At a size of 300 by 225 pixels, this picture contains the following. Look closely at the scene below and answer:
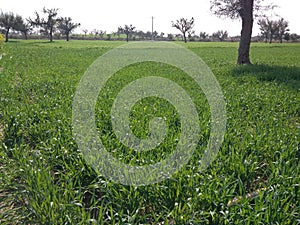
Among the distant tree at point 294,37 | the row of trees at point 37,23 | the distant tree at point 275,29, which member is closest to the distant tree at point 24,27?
the row of trees at point 37,23

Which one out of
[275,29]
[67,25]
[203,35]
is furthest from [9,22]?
[275,29]

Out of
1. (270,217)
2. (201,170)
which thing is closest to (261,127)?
(201,170)

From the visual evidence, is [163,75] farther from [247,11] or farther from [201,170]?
[201,170]

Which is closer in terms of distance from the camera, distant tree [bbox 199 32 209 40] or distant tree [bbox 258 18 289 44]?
distant tree [bbox 258 18 289 44]

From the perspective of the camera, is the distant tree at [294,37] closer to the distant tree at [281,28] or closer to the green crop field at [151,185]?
the distant tree at [281,28]

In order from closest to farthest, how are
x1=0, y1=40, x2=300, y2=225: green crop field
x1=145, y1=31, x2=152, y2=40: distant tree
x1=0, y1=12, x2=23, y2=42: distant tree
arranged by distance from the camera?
x1=0, y1=40, x2=300, y2=225: green crop field → x1=0, y1=12, x2=23, y2=42: distant tree → x1=145, y1=31, x2=152, y2=40: distant tree

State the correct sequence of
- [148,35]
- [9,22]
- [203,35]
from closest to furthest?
[9,22] < [203,35] < [148,35]

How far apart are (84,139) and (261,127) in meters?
2.94

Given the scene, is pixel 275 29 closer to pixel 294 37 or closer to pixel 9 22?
pixel 294 37

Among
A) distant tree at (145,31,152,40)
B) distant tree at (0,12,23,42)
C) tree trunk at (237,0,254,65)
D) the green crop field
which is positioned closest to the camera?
the green crop field

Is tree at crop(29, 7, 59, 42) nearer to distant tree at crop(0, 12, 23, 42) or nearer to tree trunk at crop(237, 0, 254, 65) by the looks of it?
distant tree at crop(0, 12, 23, 42)

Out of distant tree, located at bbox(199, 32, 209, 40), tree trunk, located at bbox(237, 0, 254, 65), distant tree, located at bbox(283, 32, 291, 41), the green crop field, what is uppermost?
distant tree, located at bbox(199, 32, 209, 40)

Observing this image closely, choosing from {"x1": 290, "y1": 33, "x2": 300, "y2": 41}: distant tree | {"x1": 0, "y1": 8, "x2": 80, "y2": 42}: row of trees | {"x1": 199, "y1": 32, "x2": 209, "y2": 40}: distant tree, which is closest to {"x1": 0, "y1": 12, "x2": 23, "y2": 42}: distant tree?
{"x1": 0, "y1": 8, "x2": 80, "y2": 42}: row of trees

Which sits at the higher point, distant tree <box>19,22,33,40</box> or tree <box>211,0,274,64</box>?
distant tree <box>19,22,33,40</box>
